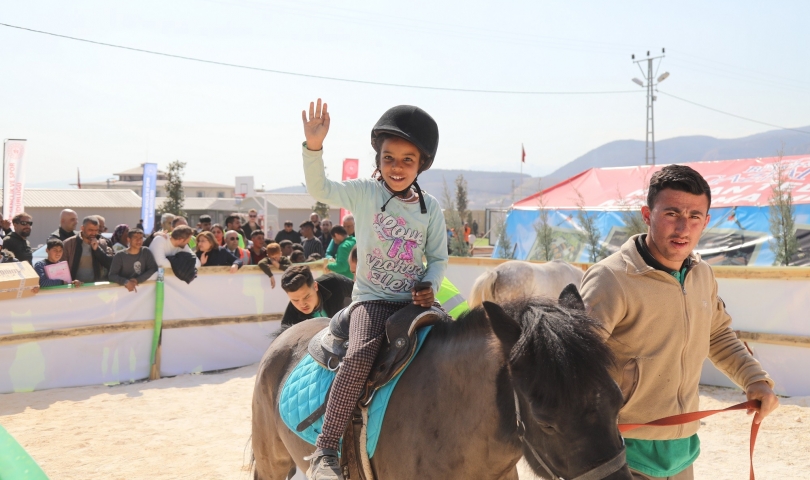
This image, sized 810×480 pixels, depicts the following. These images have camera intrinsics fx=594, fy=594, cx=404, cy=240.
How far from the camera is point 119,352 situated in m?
8.37

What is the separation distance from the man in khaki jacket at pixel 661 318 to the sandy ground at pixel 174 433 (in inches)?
85.9

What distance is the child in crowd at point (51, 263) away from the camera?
26.1 feet

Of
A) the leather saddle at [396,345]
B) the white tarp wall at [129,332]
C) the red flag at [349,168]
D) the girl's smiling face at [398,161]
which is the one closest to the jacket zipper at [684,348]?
the leather saddle at [396,345]

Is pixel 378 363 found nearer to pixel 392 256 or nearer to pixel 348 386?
pixel 348 386

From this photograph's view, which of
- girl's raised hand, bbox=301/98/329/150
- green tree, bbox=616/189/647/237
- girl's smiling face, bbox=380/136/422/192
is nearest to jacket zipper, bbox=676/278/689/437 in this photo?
girl's smiling face, bbox=380/136/422/192

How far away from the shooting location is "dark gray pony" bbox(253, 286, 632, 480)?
1877 mm

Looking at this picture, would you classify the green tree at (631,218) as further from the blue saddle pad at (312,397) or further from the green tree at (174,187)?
the green tree at (174,187)

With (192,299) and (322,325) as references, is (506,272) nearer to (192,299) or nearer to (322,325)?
(322,325)

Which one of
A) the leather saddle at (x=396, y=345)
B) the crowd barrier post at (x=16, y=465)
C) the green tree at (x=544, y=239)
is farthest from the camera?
the green tree at (x=544, y=239)

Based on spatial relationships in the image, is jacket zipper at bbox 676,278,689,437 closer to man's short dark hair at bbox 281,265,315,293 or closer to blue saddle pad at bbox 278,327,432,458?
blue saddle pad at bbox 278,327,432,458

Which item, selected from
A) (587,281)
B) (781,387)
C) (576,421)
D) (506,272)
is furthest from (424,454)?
(781,387)

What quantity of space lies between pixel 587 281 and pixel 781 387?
6.35 meters

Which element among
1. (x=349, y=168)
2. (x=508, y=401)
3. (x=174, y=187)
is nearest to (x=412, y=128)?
(x=508, y=401)

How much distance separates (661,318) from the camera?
243 cm
